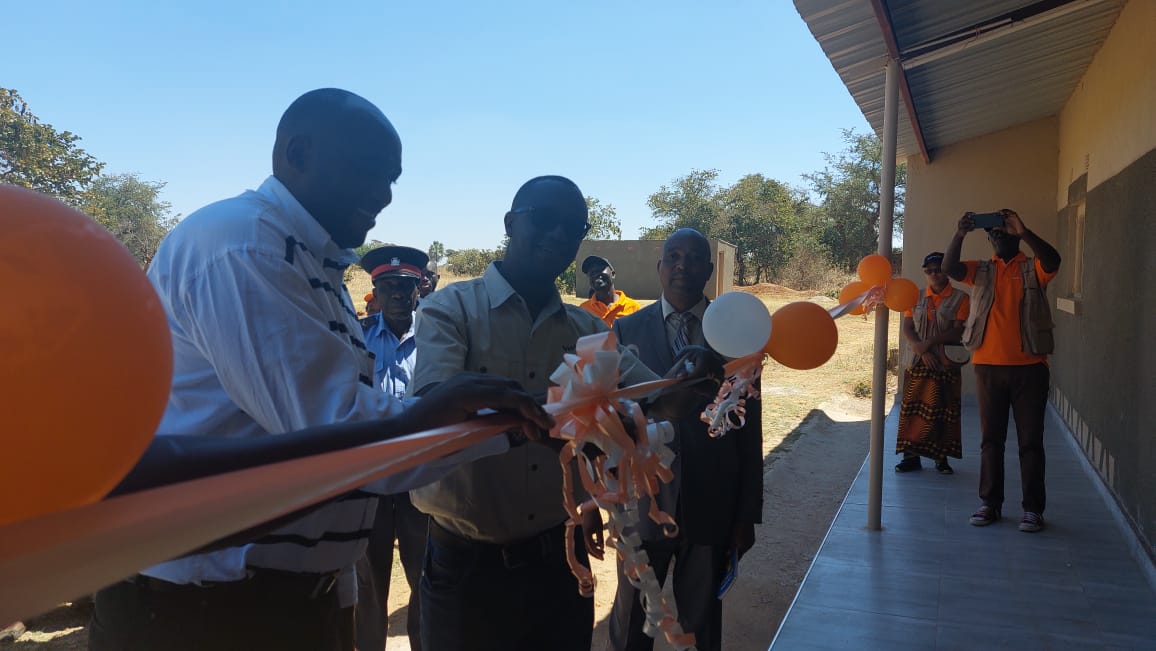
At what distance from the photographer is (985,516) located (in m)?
4.91

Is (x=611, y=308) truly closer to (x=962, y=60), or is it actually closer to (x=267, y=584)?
(x=962, y=60)

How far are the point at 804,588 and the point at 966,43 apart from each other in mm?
3665

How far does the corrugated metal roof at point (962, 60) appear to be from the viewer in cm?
485

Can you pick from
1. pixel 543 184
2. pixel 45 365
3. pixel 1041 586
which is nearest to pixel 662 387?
pixel 543 184

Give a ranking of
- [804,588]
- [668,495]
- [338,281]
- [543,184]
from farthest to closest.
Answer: [804,588] → [668,495] → [543,184] → [338,281]

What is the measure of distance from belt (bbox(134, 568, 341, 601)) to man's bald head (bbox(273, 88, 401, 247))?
67 centimetres

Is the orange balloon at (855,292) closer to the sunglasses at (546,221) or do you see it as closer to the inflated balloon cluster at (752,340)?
the inflated balloon cluster at (752,340)

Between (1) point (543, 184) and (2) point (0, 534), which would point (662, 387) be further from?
(2) point (0, 534)

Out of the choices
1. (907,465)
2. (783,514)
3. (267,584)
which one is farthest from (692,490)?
(907,465)

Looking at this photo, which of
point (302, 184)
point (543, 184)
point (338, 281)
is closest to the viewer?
point (302, 184)

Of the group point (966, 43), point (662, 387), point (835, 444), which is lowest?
point (835, 444)

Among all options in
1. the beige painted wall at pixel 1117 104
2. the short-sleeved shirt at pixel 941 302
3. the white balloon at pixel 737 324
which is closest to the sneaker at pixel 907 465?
the short-sleeved shirt at pixel 941 302

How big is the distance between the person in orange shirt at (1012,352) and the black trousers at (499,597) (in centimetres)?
386

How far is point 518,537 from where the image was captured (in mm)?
1902
